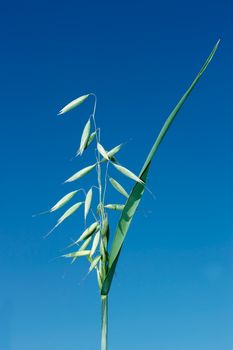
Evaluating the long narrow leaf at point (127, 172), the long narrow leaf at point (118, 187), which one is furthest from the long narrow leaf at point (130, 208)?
the long narrow leaf at point (118, 187)

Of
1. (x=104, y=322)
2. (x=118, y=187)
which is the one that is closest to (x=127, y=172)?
(x=118, y=187)

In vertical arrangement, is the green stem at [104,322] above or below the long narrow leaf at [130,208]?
below

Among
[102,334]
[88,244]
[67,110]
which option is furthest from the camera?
[67,110]

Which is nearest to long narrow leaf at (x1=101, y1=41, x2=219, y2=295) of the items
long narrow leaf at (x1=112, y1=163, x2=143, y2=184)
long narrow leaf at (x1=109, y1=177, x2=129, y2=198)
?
long narrow leaf at (x1=112, y1=163, x2=143, y2=184)

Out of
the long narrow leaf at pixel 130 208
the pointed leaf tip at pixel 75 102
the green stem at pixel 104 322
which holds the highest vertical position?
the pointed leaf tip at pixel 75 102

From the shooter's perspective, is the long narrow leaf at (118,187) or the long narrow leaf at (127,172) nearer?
the long narrow leaf at (127,172)

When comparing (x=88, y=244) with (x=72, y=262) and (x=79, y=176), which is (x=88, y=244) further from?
(x=79, y=176)

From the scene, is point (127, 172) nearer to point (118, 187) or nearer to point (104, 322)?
point (118, 187)

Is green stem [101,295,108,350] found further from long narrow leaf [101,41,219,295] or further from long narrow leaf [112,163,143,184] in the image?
long narrow leaf [112,163,143,184]

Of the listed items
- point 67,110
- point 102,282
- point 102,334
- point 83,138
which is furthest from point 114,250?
point 67,110

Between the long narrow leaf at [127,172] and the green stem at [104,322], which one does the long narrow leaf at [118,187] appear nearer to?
the long narrow leaf at [127,172]

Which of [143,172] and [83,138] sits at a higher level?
[83,138]
